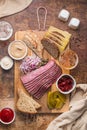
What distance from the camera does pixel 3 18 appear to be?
369 cm

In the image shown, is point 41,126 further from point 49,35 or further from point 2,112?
point 49,35

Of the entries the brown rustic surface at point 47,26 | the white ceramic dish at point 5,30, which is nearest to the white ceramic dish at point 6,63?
the brown rustic surface at point 47,26

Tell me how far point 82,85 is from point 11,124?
56cm

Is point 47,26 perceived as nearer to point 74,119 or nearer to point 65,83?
point 65,83

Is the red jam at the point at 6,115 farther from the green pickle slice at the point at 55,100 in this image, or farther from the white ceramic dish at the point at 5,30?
the white ceramic dish at the point at 5,30

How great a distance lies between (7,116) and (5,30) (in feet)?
2.03

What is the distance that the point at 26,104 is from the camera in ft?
11.5

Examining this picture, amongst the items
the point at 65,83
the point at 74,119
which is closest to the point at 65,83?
the point at 65,83

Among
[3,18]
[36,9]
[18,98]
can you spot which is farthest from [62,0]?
[18,98]

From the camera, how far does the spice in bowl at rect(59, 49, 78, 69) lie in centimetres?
361

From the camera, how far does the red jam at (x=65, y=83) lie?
3.54 m

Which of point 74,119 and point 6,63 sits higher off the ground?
point 6,63

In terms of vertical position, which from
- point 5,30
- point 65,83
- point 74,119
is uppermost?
point 5,30

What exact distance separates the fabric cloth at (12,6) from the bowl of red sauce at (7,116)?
28.0 inches
